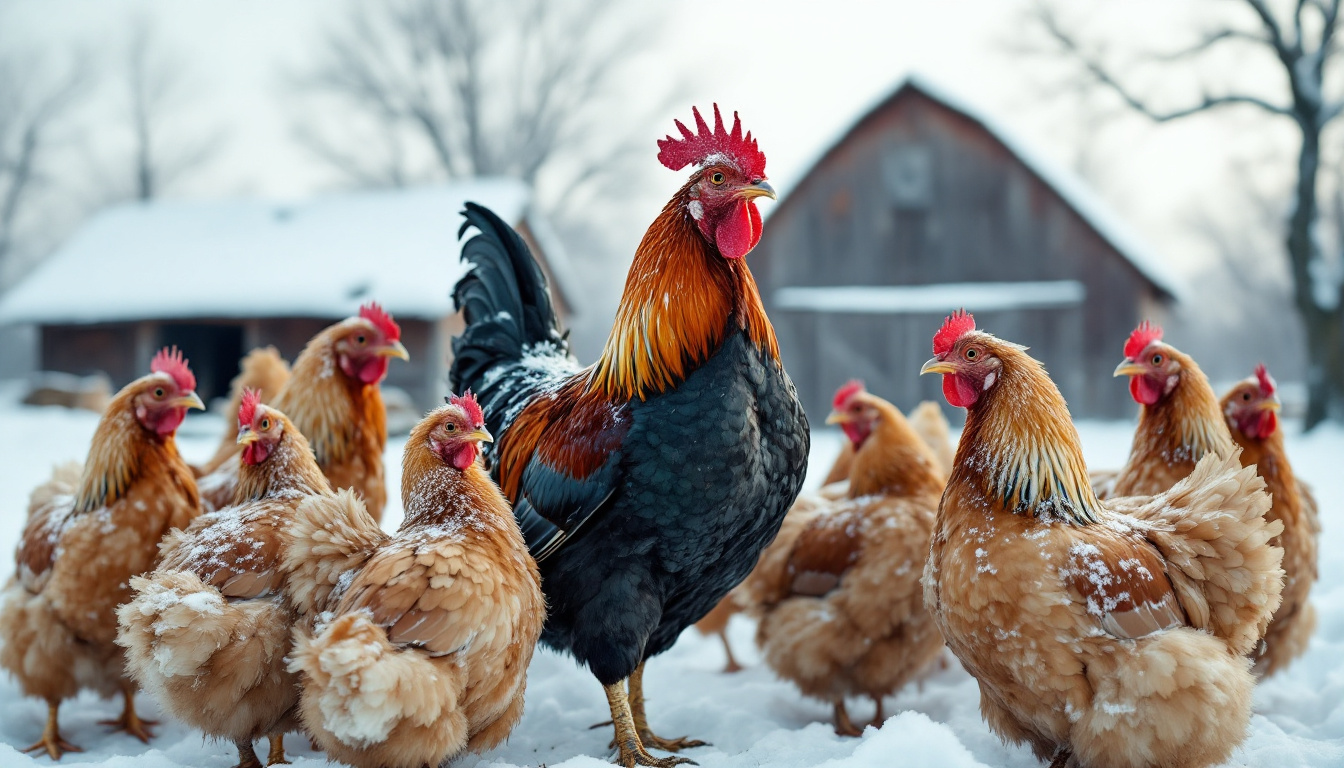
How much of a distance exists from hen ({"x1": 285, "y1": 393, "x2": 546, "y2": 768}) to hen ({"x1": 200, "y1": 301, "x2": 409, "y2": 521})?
0.94m

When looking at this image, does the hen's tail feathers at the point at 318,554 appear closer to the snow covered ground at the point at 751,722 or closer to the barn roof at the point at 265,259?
the snow covered ground at the point at 751,722

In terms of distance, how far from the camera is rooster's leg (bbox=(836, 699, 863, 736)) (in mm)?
3697

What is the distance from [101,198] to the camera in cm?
3541

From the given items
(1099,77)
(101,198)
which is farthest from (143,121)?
(1099,77)

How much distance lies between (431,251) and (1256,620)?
1558 cm

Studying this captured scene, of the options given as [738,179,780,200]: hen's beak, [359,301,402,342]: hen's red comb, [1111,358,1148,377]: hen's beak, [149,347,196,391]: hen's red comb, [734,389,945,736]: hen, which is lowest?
[734,389,945,736]: hen

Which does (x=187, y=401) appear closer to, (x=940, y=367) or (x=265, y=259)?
(x=940, y=367)

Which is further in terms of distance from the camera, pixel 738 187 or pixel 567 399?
pixel 567 399

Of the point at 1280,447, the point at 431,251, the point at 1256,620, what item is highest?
the point at 431,251

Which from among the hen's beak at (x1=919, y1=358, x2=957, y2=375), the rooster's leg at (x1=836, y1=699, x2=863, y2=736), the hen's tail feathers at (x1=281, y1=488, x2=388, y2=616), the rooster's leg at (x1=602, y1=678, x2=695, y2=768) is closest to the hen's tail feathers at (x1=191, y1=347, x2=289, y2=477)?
the hen's tail feathers at (x1=281, y1=488, x2=388, y2=616)

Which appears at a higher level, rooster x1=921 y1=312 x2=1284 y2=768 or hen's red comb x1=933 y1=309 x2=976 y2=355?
hen's red comb x1=933 y1=309 x2=976 y2=355

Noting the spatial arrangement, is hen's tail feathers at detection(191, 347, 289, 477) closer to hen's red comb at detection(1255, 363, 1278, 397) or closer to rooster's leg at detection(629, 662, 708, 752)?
rooster's leg at detection(629, 662, 708, 752)

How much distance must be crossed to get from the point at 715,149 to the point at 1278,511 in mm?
2697

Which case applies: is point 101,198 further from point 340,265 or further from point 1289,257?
point 1289,257
